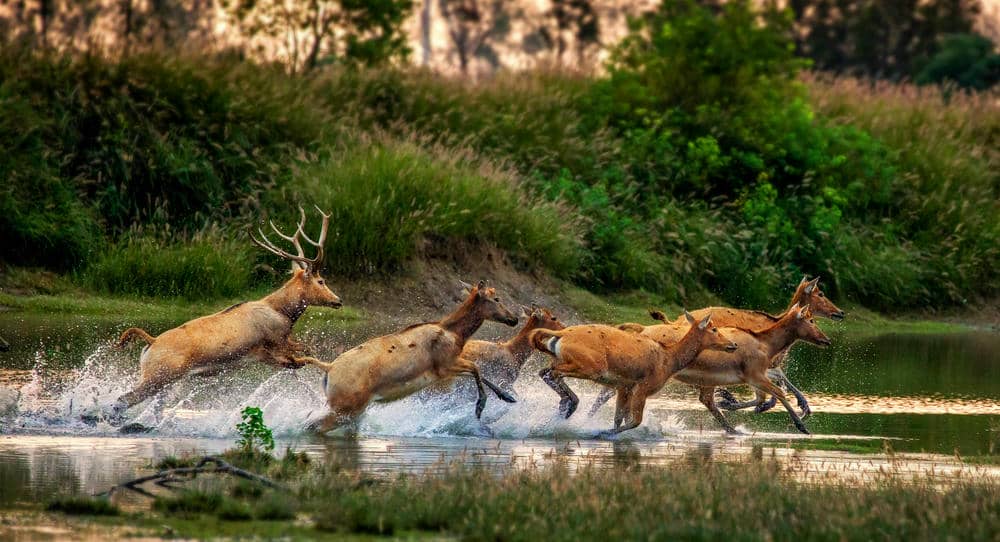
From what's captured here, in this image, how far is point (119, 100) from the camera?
27.4m

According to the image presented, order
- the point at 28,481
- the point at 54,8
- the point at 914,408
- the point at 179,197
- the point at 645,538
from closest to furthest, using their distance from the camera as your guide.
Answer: the point at 645,538
the point at 28,481
the point at 914,408
the point at 179,197
the point at 54,8

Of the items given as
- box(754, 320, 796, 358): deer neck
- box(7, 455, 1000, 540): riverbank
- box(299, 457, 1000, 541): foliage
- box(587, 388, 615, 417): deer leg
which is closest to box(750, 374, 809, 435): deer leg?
box(754, 320, 796, 358): deer neck

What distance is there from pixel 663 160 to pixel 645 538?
2195cm

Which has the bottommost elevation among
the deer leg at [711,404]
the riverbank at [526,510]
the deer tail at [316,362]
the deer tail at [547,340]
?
the deer leg at [711,404]

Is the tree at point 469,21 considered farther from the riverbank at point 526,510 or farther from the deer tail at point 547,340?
the riverbank at point 526,510

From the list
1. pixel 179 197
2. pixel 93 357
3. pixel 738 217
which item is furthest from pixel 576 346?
pixel 738 217

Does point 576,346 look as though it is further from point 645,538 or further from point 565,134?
point 565,134

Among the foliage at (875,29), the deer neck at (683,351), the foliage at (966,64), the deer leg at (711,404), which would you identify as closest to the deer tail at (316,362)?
the deer neck at (683,351)

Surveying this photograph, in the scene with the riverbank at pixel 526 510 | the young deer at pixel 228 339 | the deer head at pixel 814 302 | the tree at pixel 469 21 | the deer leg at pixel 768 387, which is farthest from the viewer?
the tree at pixel 469 21

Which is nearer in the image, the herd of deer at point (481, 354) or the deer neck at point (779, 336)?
the herd of deer at point (481, 354)

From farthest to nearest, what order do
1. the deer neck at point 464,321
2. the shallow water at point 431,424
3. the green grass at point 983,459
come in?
the deer neck at point 464,321 < the green grass at point 983,459 < the shallow water at point 431,424

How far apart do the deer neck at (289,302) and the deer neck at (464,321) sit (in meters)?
1.57

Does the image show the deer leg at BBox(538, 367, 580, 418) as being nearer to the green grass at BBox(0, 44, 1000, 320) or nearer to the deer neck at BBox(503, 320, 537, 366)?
the deer neck at BBox(503, 320, 537, 366)

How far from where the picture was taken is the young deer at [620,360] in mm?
15414
